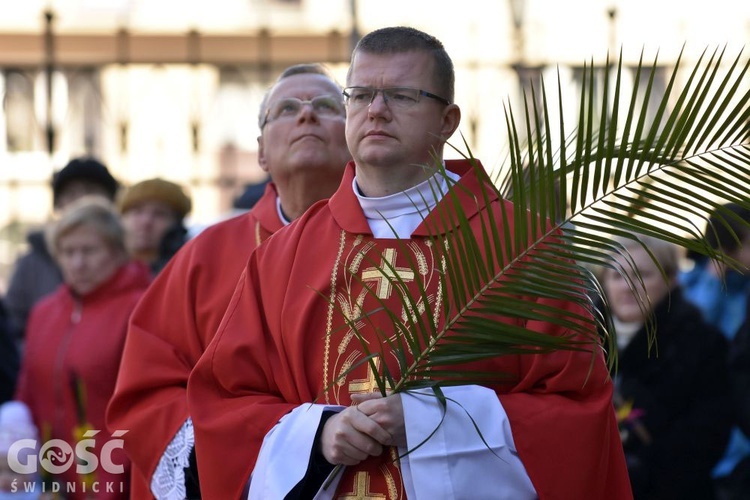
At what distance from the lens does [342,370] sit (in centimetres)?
334

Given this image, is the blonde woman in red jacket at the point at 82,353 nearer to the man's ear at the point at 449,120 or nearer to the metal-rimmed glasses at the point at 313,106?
the metal-rimmed glasses at the point at 313,106

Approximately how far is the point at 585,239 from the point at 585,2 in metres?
8.82

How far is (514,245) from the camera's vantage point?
10.5 ft

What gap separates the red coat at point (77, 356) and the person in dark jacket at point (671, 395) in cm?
199

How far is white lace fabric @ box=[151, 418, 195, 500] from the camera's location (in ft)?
12.7

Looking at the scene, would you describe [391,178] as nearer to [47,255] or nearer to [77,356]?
[77,356]

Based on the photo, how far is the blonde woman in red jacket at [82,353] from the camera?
17.2 ft

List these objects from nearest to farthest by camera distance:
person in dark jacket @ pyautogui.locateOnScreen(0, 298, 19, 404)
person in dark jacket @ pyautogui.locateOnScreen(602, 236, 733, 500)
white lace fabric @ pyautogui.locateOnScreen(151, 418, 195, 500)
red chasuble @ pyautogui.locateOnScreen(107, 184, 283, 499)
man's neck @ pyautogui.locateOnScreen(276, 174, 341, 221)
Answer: white lace fabric @ pyautogui.locateOnScreen(151, 418, 195, 500) < red chasuble @ pyautogui.locateOnScreen(107, 184, 283, 499) < man's neck @ pyautogui.locateOnScreen(276, 174, 341, 221) < person in dark jacket @ pyautogui.locateOnScreen(602, 236, 733, 500) < person in dark jacket @ pyautogui.locateOnScreen(0, 298, 19, 404)

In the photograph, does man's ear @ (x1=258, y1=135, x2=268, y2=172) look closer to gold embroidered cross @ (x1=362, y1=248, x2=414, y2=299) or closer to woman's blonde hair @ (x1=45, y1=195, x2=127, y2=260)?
gold embroidered cross @ (x1=362, y1=248, x2=414, y2=299)

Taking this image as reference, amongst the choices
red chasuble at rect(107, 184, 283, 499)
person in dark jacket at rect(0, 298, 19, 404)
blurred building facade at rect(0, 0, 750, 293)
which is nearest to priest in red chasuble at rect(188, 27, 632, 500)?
red chasuble at rect(107, 184, 283, 499)

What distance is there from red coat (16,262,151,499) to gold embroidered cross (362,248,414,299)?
6.90 ft

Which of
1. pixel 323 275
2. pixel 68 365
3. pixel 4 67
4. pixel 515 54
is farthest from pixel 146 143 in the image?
pixel 323 275

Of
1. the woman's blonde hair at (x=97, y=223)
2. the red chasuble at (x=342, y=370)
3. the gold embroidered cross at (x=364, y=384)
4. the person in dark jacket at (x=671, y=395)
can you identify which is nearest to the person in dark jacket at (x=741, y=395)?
the person in dark jacket at (x=671, y=395)

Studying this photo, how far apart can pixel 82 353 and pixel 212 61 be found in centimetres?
844
